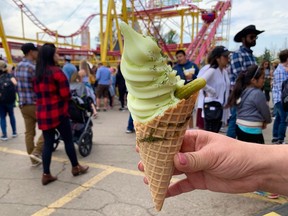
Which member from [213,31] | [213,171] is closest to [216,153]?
[213,171]

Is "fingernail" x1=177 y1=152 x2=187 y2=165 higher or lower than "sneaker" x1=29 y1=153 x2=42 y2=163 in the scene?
higher

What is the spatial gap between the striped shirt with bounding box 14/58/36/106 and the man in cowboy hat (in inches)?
131

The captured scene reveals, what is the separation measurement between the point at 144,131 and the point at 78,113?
3642 millimetres

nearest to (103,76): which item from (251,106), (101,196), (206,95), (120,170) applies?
(206,95)

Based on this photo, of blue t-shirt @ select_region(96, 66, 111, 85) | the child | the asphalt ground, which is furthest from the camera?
blue t-shirt @ select_region(96, 66, 111, 85)

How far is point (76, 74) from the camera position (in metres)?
5.40

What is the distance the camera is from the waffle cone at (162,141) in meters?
1.43

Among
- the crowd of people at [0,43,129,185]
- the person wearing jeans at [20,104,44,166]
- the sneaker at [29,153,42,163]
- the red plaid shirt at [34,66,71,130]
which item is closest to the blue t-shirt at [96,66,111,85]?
the crowd of people at [0,43,129,185]

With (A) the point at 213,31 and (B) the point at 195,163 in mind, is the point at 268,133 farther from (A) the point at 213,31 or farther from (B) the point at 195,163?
(A) the point at 213,31

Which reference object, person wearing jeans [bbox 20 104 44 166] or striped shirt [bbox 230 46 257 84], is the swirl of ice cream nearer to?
striped shirt [bbox 230 46 257 84]

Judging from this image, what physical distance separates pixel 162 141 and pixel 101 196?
225cm

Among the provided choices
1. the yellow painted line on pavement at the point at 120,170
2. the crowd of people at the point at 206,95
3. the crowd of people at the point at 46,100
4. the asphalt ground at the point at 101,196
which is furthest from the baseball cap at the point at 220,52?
the crowd of people at the point at 46,100

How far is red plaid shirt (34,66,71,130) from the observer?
355 cm

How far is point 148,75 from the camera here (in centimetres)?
145
